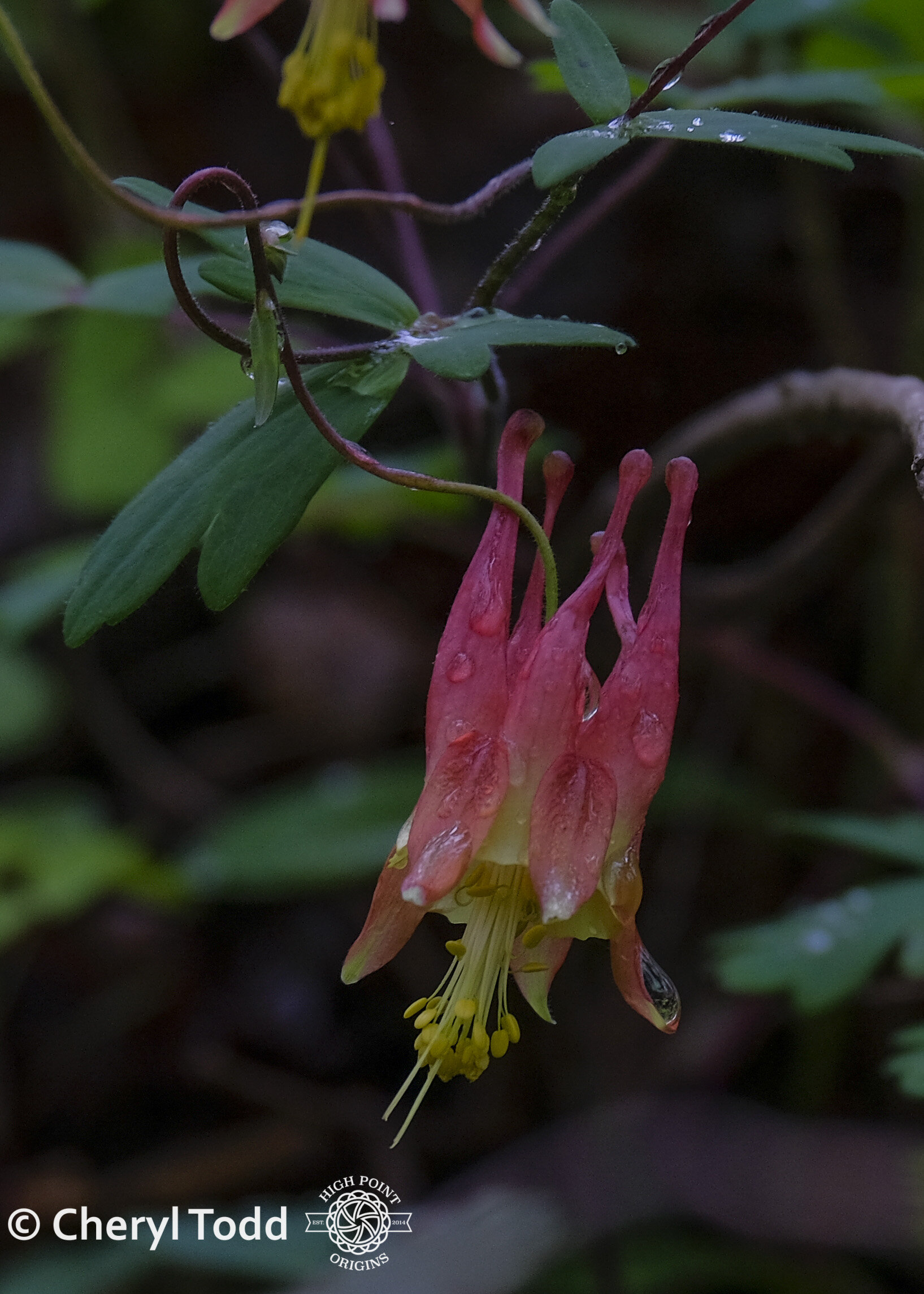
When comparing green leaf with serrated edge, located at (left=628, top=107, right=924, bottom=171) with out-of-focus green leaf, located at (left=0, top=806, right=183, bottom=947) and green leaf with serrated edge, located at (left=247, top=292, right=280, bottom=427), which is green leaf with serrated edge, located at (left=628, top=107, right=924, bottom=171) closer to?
green leaf with serrated edge, located at (left=247, top=292, right=280, bottom=427)

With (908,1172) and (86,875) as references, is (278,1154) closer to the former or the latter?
(86,875)

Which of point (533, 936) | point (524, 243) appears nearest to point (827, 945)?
point (533, 936)

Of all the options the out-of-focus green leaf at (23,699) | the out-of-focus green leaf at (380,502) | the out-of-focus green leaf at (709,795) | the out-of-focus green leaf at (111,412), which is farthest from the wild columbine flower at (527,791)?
the out-of-focus green leaf at (23,699)

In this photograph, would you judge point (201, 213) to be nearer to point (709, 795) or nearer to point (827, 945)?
point (827, 945)

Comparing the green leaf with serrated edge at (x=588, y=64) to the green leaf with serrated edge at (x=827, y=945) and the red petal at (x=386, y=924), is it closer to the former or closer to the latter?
the red petal at (x=386, y=924)

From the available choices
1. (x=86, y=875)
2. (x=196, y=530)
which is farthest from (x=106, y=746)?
(x=196, y=530)
